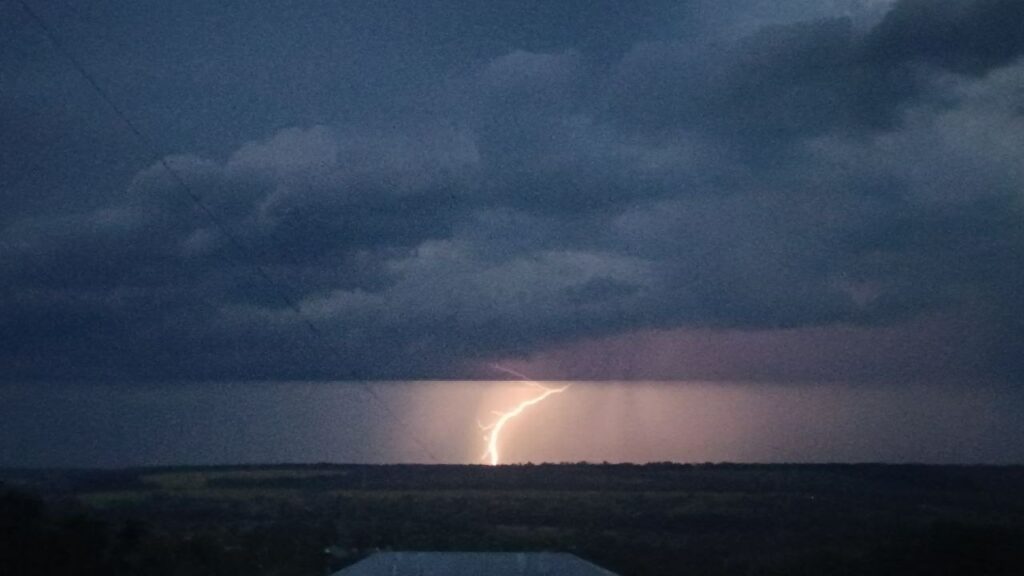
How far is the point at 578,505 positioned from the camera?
39.5 m

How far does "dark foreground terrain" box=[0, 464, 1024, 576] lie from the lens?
26.8 meters

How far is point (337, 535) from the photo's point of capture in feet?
101

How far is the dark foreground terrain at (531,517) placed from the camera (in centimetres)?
2677

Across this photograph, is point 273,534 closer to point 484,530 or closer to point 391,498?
point 484,530

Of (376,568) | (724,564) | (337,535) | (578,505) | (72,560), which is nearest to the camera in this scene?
(376,568)

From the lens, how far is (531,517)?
36.5 m

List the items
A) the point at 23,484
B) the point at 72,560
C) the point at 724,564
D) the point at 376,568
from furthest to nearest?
the point at 23,484 < the point at 724,564 < the point at 72,560 < the point at 376,568

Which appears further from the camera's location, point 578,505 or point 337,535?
point 578,505

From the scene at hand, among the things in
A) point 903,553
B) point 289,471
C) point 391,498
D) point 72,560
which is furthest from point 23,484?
point 903,553

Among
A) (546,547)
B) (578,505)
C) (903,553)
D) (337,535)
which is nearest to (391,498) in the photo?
(578,505)

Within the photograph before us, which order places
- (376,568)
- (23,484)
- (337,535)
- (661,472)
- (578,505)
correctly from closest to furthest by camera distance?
(376,568), (337,535), (578,505), (23,484), (661,472)

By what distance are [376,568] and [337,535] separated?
12.0 metres

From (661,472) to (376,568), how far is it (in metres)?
34.7

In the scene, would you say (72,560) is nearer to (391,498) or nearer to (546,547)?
(546,547)
